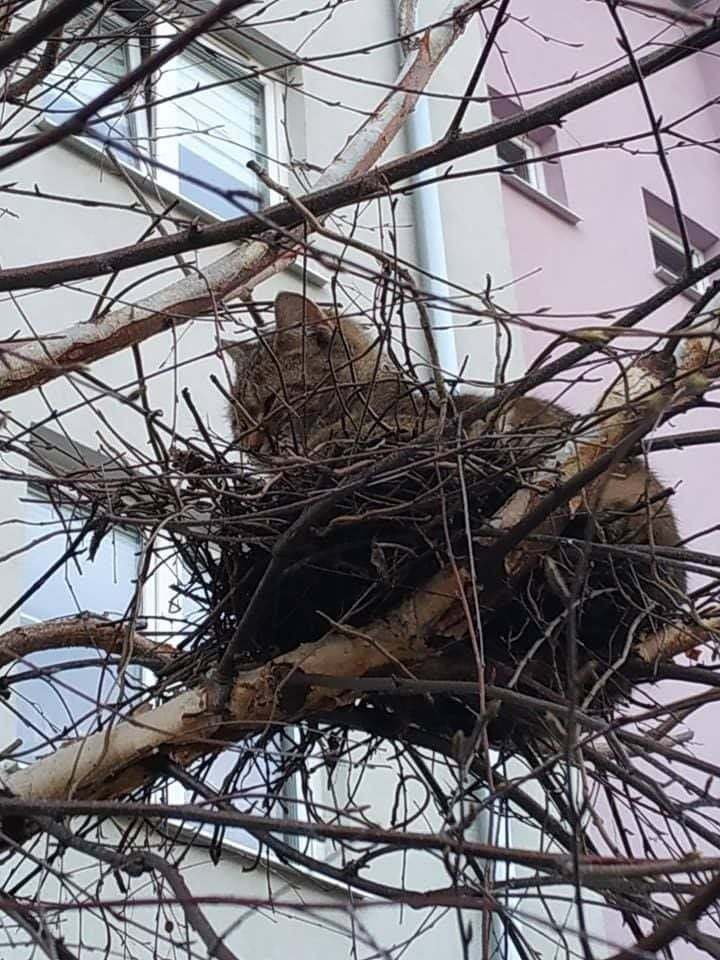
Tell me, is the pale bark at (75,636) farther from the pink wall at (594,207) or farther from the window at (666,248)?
the window at (666,248)

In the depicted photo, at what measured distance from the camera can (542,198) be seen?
7.80 metres

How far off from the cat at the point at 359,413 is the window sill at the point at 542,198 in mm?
3756

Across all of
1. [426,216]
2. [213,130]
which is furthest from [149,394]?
[426,216]

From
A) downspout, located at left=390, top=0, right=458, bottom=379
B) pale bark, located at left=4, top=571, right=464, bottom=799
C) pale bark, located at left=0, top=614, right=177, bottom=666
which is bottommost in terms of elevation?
pale bark, located at left=4, top=571, right=464, bottom=799

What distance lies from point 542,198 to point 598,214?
48 cm

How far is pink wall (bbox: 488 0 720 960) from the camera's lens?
24.2ft

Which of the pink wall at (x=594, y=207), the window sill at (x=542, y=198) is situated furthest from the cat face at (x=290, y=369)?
the window sill at (x=542, y=198)

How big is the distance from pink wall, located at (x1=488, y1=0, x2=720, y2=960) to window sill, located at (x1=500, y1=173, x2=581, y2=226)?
3 centimetres

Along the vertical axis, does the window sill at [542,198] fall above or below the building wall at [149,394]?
above

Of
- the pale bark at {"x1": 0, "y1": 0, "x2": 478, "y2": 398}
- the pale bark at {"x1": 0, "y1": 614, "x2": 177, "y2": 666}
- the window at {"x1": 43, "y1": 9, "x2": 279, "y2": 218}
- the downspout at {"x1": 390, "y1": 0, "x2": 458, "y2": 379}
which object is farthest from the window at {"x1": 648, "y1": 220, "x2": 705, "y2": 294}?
the pale bark at {"x1": 0, "y1": 614, "x2": 177, "y2": 666}

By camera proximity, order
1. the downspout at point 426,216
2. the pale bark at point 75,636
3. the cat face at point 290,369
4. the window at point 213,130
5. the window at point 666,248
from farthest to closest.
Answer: the window at point 666,248 < the downspout at point 426,216 < the window at point 213,130 < the cat face at point 290,369 < the pale bark at point 75,636

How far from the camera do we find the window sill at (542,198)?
7.66m

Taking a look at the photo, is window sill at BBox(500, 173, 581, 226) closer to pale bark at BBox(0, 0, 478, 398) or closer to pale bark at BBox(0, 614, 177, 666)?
pale bark at BBox(0, 0, 478, 398)

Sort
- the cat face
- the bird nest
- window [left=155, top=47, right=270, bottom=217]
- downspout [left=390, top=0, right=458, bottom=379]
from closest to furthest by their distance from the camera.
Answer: the bird nest → the cat face → window [left=155, top=47, right=270, bottom=217] → downspout [left=390, top=0, right=458, bottom=379]
